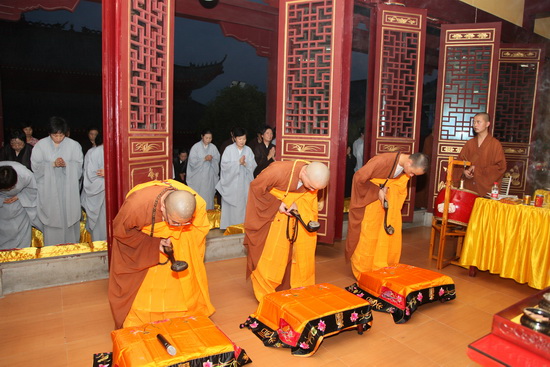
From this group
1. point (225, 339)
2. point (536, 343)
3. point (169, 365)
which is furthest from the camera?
point (225, 339)

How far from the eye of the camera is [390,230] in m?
4.25

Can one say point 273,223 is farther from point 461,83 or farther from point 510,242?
point 461,83

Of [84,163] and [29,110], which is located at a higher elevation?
[29,110]

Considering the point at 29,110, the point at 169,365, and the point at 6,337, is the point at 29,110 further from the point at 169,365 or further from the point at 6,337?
the point at 169,365

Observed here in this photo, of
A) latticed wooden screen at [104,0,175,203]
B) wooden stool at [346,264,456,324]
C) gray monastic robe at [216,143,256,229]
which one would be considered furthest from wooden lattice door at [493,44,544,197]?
latticed wooden screen at [104,0,175,203]

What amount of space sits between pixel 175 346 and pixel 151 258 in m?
0.76

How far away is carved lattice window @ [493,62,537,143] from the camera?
789 cm

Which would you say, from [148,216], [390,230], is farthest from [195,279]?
[390,230]

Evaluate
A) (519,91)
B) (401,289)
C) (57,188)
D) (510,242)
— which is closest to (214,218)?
(57,188)

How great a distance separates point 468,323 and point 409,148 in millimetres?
3427

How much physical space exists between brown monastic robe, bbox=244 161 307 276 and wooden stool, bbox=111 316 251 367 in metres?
1.14

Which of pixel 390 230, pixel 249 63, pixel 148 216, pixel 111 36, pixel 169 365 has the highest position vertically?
pixel 249 63

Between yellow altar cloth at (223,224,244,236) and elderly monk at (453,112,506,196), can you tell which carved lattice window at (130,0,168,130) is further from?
elderly monk at (453,112,506,196)

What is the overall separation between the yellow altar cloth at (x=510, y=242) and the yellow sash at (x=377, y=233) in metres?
0.90
